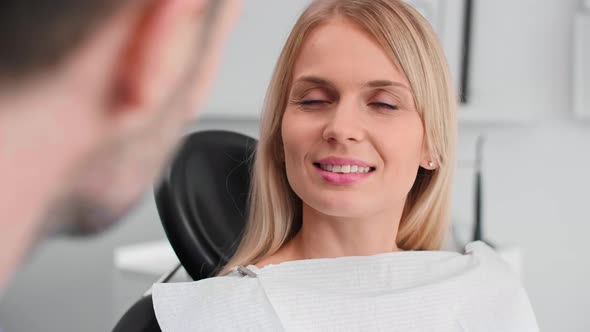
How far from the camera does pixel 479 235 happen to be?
2002 mm

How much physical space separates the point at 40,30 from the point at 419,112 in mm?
738

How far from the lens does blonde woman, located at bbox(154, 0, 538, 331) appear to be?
90 cm

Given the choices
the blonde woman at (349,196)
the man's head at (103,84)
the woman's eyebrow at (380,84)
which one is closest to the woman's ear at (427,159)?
the blonde woman at (349,196)

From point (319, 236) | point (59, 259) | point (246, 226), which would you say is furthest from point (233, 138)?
point (59, 259)

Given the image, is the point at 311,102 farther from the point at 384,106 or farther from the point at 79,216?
the point at 79,216

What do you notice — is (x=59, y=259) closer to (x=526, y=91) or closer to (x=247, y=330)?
(x=247, y=330)

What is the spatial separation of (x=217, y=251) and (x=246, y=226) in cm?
7

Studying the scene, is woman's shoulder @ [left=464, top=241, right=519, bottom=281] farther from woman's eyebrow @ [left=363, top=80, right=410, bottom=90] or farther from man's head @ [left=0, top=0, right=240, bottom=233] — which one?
man's head @ [left=0, top=0, right=240, bottom=233]

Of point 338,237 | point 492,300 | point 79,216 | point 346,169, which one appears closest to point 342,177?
point 346,169

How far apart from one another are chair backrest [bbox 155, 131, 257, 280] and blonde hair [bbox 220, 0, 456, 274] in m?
0.06

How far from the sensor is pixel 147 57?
10.8 inches

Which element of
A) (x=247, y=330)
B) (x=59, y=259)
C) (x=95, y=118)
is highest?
(x=95, y=118)

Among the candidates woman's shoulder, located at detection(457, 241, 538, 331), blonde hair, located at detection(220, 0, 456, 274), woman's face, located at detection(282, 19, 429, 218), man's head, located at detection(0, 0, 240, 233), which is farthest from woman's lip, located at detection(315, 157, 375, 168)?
man's head, located at detection(0, 0, 240, 233)

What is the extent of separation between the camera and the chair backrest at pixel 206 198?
113 centimetres
